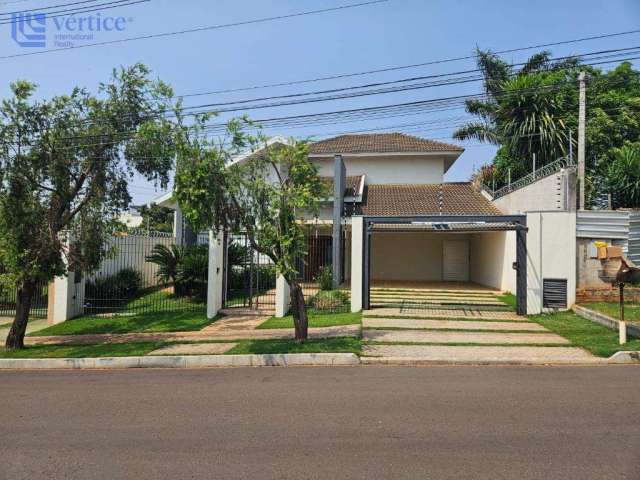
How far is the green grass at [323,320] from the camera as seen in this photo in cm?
1109

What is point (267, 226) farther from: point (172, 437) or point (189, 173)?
point (172, 437)

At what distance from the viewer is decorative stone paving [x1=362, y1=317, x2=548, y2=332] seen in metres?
10.3

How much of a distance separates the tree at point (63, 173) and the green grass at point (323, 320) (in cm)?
446

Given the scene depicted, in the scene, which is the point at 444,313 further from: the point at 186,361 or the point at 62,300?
the point at 62,300

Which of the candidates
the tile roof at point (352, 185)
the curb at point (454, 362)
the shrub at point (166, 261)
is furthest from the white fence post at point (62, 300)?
the curb at point (454, 362)

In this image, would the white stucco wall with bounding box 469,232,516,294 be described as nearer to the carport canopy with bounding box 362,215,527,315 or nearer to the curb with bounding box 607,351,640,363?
the carport canopy with bounding box 362,215,527,315

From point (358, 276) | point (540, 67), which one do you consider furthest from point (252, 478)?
point (540, 67)

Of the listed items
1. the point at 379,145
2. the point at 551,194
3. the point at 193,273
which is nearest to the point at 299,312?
the point at 193,273

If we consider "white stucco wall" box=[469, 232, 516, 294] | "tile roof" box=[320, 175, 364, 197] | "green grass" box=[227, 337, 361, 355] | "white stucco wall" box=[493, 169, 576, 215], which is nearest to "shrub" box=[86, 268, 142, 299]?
"green grass" box=[227, 337, 361, 355]

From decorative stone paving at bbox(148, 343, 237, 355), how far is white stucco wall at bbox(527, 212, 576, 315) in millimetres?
7786

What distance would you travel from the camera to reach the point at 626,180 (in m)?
16.2

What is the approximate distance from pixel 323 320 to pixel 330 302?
155 centimetres

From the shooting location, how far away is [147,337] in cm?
1079

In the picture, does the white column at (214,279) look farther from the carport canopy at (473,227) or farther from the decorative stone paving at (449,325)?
the decorative stone paving at (449,325)
